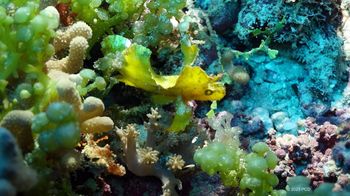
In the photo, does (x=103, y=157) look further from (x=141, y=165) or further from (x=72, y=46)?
(x=72, y=46)

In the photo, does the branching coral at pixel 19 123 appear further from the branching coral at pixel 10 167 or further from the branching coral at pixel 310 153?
the branching coral at pixel 310 153

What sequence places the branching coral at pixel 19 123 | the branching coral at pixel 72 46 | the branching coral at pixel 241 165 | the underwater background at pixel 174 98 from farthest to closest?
the branching coral at pixel 72 46 < the branching coral at pixel 241 165 < the underwater background at pixel 174 98 < the branching coral at pixel 19 123

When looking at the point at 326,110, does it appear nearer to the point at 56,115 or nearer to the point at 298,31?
the point at 298,31

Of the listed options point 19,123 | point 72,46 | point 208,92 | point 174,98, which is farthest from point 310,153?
point 19,123

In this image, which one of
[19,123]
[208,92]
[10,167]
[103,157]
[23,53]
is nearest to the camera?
[10,167]

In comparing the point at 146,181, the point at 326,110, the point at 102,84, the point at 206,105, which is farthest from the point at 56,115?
the point at 326,110

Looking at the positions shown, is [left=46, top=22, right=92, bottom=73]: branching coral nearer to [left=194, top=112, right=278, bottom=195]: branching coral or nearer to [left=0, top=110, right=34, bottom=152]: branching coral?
[left=0, top=110, right=34, bottom=152]: branching coral

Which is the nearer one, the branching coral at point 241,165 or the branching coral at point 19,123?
the branching coral at point 19,123

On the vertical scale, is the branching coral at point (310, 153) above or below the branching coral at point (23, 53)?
below

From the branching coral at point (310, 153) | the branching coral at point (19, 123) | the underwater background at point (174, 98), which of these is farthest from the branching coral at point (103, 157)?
the branching coral at point (310, 153)
